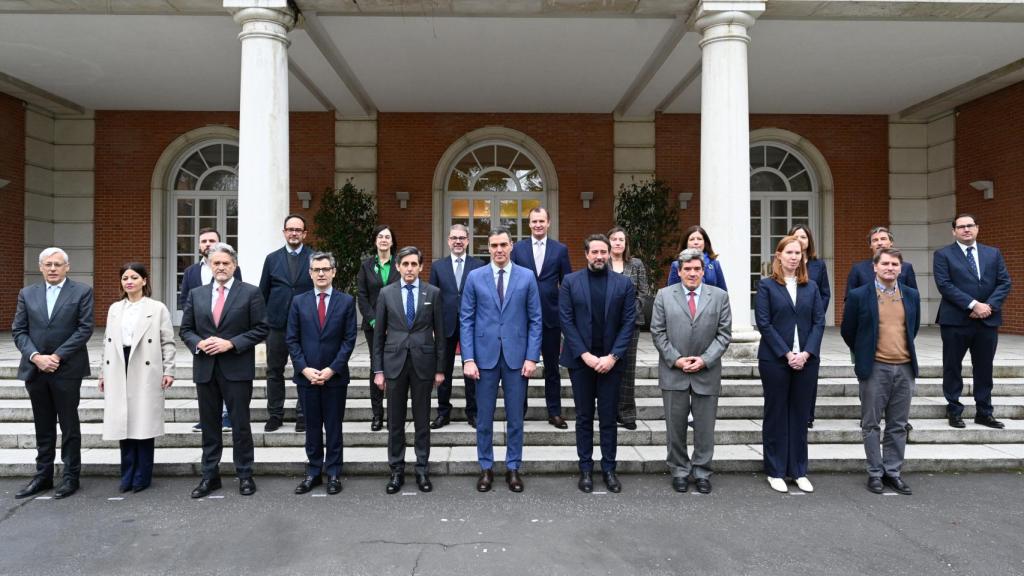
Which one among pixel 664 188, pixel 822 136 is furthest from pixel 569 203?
pixel 822 136

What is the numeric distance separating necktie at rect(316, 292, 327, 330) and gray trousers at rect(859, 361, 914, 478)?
4.01 m

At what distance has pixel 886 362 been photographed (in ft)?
14.0

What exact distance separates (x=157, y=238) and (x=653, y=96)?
987 centimetres

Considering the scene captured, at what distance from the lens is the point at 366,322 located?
16.8 ft

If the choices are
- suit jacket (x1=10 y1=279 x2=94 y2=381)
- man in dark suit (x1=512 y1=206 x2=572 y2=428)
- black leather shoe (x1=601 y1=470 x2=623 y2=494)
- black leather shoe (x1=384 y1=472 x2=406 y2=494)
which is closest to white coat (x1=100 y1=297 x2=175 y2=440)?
suit jacket (x1=10 y1=279 x2=94 y2=381)

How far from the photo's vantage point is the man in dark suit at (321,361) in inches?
166

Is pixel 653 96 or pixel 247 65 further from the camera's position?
pixel 653 96

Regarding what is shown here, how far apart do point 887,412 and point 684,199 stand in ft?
25.7

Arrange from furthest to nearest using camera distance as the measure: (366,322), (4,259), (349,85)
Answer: (4,259) → (349,85) → (366,322)

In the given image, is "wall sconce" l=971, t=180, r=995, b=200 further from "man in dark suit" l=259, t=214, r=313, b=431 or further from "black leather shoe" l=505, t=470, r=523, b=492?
"man in dark suit" l=259, t=214, r=313, b=431

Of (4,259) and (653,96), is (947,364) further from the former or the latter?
(4,259)

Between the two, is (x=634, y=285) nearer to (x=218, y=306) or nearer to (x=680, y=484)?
(x=680, y=484)

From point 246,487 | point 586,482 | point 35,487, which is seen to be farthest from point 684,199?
point 35,487

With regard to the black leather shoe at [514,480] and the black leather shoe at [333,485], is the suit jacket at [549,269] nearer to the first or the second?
the black leather shoe at [514,480]
